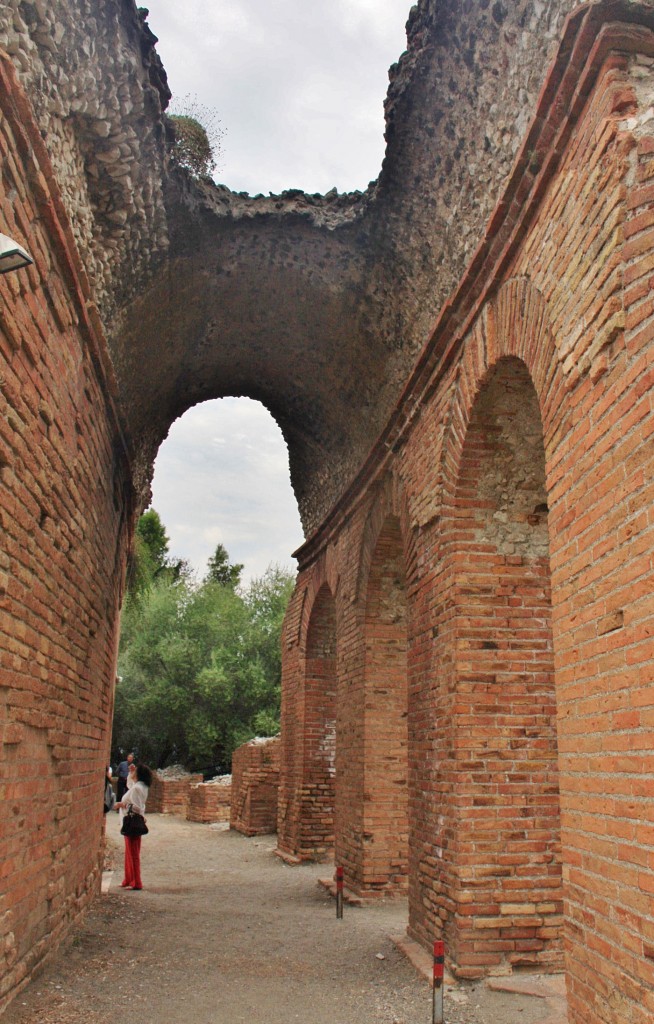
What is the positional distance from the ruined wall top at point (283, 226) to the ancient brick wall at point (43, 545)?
845 mm

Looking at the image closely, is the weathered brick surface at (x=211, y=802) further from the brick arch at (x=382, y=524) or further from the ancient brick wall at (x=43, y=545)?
the ancient brick wall at (x=43, y=545)

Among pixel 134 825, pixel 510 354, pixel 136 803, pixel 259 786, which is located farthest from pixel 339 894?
pixel 259 786

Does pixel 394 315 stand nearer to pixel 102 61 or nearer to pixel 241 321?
pixel 241 321

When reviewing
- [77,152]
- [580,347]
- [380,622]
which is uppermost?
[77,152]

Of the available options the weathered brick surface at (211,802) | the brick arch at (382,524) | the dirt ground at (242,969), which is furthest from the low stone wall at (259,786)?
the brick arch at (382,524)

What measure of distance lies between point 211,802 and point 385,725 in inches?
456

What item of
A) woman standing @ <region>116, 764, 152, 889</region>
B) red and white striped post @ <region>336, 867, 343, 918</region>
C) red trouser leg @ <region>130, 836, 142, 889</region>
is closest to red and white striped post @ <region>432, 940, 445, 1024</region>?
red and white striped post @ <region>336, 867, 343, 918</region>

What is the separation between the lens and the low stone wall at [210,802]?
61.5 feet

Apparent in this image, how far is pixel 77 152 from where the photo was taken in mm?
5719

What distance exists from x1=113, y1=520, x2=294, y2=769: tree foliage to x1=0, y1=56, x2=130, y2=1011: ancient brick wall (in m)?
17.1

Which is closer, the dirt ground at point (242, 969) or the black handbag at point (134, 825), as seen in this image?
the dirt ground at point (242, 969)

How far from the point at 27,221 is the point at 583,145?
2.85 meters

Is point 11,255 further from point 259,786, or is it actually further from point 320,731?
point 259,786

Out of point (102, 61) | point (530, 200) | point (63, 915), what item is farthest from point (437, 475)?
point (63, 915)
